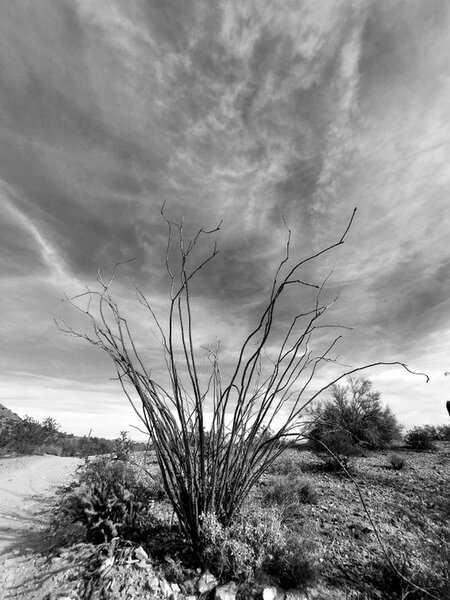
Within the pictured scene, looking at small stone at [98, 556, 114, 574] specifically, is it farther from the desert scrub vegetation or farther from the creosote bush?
the desert scrub vegetation

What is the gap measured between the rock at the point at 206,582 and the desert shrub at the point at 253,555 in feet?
0.30

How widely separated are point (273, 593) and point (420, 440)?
12.0 meters

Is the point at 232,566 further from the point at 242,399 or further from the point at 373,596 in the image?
the point at 242,399

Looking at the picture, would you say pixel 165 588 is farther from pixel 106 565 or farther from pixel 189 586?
pixel 106 565

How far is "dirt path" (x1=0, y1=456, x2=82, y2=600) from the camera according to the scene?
3.79 m

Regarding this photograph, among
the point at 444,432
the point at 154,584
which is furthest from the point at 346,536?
the point at 444,432

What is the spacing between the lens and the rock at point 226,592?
3.06 metres

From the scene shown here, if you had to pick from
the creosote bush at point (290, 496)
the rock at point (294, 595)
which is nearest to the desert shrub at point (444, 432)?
the creosote bush at point (290, 496)

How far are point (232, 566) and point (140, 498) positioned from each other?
6.98ft

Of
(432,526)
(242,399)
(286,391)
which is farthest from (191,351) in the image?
(432,526)

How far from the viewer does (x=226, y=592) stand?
123 inches

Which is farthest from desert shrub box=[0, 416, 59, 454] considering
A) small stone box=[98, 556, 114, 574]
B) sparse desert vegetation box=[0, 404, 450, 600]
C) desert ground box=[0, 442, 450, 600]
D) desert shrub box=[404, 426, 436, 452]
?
desert shrub box=[404, 426, 436, 452]

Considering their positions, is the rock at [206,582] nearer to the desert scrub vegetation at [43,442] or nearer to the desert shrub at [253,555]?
the desert shrub at [253,555]

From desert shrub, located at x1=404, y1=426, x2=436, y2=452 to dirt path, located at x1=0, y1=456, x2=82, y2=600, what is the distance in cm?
1238
